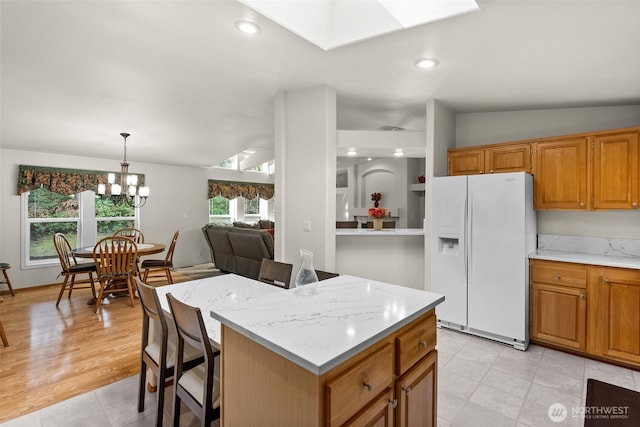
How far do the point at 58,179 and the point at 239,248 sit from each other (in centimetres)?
316

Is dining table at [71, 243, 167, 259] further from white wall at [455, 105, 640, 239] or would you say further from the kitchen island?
white wall at [455, 105, 640, 239]

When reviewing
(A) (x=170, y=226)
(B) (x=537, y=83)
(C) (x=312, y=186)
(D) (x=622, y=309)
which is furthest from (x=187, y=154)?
(D) (x=622, y=309)

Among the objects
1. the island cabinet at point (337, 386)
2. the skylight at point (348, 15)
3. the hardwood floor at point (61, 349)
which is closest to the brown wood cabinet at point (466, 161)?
the skylight at point (348, 15)

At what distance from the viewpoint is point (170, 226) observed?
22.4ft

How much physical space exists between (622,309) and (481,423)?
1.66m

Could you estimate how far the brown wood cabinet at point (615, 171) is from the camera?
9.00 ft

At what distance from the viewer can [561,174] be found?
10.0ft

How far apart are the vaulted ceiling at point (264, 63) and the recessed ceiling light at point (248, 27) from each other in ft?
0.16

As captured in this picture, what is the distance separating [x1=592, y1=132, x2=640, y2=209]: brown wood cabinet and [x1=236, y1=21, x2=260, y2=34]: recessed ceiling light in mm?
3038

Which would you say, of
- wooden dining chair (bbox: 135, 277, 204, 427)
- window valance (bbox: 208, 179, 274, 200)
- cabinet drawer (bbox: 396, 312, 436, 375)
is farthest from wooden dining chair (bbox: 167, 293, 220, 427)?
window valance (bbox: 208, 179, 274, 200)

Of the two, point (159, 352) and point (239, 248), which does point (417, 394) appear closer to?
point (159, 352)

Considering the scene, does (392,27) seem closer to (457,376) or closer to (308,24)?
(308,24)

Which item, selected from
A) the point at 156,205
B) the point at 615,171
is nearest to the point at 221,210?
the point at 156,205

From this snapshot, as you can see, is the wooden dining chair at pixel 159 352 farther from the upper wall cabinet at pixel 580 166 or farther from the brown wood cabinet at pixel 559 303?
the upper wall cabinet at pixel 580 166
